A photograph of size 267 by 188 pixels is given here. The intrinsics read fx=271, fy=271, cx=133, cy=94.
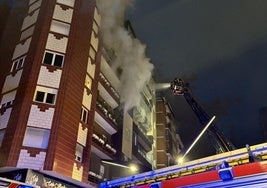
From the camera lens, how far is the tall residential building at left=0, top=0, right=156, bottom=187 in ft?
50.2

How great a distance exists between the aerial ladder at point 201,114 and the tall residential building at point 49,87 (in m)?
7.20

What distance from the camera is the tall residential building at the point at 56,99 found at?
15305mm

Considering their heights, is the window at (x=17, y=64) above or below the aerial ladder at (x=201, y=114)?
above

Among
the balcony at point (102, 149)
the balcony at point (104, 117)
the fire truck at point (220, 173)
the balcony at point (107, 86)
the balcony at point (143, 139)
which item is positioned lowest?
the fire truck at point (220, 173)

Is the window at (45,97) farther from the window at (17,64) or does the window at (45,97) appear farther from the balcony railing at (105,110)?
the balcony railing at (105,110)

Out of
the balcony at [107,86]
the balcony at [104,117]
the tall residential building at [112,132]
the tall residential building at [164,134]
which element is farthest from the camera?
the tall residential building at [164,134]

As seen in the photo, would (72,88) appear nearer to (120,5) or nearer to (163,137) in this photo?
(120,5)

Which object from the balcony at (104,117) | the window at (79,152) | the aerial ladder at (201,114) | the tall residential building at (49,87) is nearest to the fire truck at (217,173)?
the aerial ladder at (201,114)

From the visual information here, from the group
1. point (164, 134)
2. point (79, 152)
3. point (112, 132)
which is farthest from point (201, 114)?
point (164, 134)

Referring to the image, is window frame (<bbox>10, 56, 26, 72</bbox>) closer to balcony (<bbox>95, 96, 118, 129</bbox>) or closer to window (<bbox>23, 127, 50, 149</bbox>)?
window (<bbox>23, 127, 50, 149</bbox>)

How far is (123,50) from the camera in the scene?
30906 millimetres

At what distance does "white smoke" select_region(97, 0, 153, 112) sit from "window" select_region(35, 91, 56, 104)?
34.5ft

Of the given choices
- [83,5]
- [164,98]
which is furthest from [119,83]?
[164,98]

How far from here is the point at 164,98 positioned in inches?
1928
